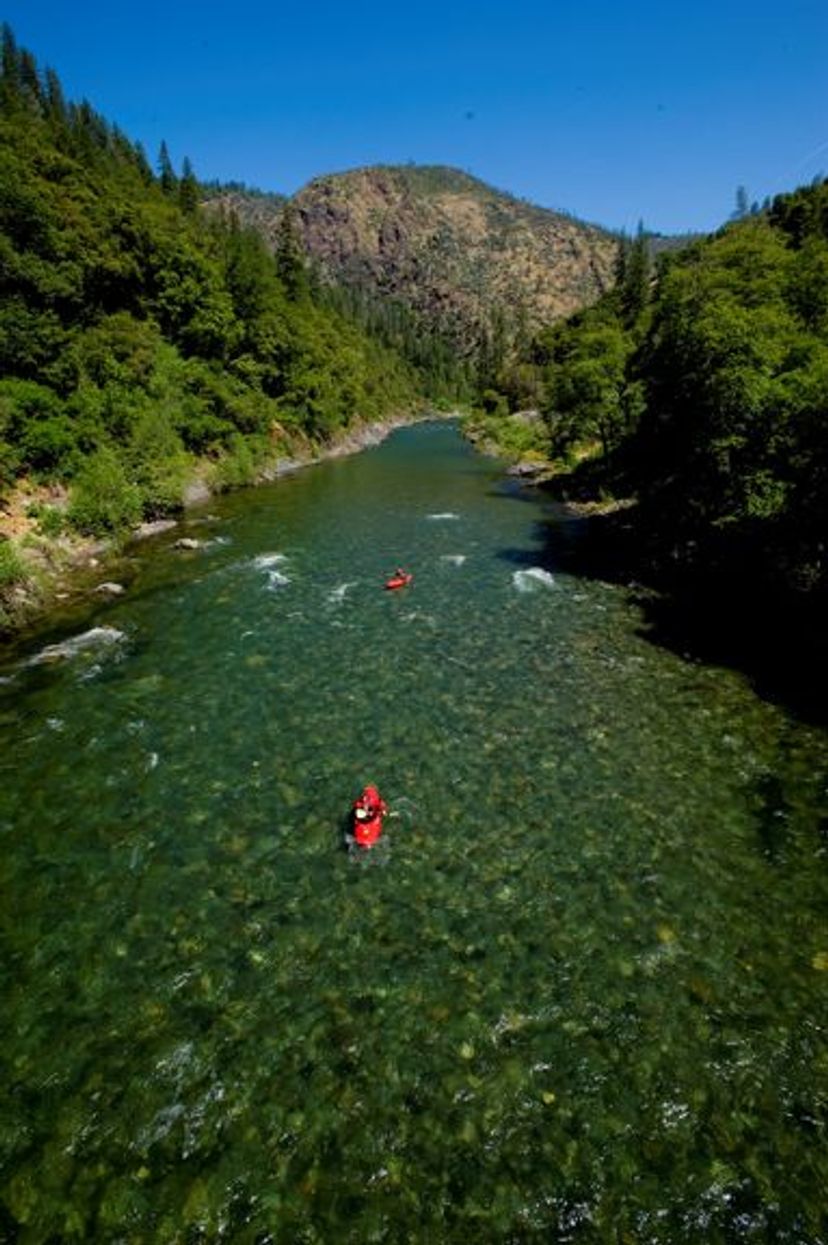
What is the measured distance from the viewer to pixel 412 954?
42.7 ft

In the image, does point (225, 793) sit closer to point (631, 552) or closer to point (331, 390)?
point (631, 552)

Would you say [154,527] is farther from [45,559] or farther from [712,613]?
[712,613]

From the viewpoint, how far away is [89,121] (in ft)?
425

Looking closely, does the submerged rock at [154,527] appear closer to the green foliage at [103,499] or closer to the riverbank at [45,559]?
the riverbank at [45,559]

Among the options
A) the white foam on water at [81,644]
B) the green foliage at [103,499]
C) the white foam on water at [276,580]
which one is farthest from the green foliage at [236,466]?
the white foam on water at [81,644]

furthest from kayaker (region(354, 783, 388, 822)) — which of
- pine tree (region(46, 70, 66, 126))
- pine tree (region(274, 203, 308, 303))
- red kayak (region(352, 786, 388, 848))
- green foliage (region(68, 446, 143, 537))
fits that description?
pine tree (region(46, 70, 66, 126))

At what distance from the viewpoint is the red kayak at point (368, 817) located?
621 inches

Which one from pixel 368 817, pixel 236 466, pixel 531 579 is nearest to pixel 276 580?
pixel 531 579

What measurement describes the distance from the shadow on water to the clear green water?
5.49 ft

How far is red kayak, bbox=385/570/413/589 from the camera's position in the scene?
3394cm

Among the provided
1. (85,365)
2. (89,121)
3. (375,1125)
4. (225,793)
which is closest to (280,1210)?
(375,1125)

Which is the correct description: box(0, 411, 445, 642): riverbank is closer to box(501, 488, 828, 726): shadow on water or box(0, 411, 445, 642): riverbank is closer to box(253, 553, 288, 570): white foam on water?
box(253, 553, 288, 570): white foam on water

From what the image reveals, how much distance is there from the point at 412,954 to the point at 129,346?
53869 mm

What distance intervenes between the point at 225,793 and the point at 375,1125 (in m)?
9.18
